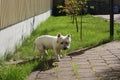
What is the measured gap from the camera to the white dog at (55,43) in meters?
8.21

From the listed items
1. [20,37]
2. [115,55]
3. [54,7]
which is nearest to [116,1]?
[54,7]

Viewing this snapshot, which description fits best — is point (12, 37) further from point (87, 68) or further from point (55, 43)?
point (87, 68)

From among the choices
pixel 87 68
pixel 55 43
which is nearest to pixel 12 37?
pixel 55 43

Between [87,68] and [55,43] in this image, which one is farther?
[55,43]

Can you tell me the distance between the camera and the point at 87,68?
7.77 metres

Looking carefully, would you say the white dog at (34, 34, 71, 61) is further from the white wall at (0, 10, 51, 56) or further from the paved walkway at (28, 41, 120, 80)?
the white wall at (0, 10, 51, 56)

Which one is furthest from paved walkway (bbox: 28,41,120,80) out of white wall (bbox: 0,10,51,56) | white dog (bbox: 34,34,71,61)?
white wall (bbox: 0,10,51,56)

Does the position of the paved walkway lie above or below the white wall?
below

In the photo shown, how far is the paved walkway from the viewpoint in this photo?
6988mm

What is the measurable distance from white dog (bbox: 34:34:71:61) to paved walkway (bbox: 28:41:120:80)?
341mm

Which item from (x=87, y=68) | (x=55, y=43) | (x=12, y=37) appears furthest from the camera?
(x=12, y=37)

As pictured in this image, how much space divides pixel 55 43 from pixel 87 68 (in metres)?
1.10

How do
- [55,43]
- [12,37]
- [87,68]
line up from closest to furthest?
[87,68]
[55,43]
[12,37]

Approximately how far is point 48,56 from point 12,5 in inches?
93.9
